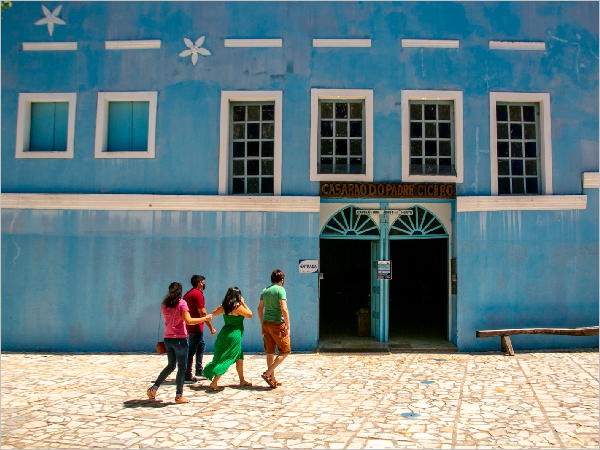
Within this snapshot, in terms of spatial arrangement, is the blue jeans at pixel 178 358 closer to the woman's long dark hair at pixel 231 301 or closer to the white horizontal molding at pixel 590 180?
the woman's long dark hair at pixel 231 301

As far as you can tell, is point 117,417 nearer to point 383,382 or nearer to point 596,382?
point 383,382

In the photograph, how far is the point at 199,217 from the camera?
1102 cm

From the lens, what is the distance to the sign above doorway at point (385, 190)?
1097 cm

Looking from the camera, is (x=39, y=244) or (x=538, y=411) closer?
(x=538, y=411)

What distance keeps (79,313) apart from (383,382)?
632 centimetres

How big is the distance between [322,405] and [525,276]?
587cm

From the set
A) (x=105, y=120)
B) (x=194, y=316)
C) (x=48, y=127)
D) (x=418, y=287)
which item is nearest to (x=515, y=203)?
(x=194, y=316)

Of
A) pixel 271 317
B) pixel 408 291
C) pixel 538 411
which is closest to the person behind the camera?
pixel 538 411

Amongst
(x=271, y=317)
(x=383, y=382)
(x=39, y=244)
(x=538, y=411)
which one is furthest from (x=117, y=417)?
(x=39, y=244)

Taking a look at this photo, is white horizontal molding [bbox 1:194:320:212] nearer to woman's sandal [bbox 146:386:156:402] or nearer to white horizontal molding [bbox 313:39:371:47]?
white horizontal molding [bbox 313:39:371:47]

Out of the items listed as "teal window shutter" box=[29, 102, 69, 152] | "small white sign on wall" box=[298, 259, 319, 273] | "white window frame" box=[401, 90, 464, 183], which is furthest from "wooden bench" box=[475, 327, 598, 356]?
"teal window shutter" box=[29, 102, 69, 152]

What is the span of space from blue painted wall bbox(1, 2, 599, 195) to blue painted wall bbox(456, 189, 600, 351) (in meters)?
0.78

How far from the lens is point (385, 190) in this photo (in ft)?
36.0

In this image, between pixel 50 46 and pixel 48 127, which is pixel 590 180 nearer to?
pixel 48 127
